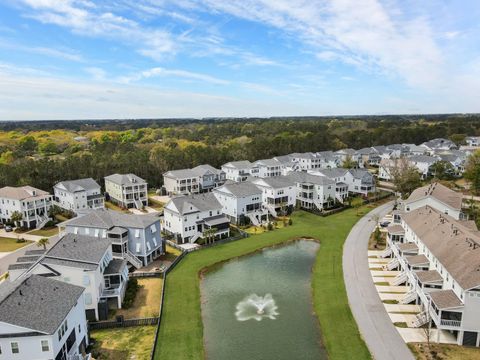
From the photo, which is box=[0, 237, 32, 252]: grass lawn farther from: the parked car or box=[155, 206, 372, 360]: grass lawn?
the parked car

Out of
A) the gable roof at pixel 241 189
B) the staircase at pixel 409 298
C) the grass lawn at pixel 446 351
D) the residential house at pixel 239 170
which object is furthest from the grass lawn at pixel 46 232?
the grass lawn at pixel 446 351

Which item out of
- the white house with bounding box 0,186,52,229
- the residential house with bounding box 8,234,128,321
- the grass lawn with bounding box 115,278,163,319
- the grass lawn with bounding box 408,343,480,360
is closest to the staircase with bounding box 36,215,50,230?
the white house with bounding box 0,186,52,229

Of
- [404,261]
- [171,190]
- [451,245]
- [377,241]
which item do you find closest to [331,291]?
[404,261]

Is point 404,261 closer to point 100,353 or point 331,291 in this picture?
point 331,291

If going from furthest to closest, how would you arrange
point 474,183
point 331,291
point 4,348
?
point 474,183
point 331,291
point 4,348

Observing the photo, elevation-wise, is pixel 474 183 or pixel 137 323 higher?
pixel 474 183

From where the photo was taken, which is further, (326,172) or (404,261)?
(326,172)

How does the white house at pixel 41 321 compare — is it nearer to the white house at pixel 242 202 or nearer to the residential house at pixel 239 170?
the white house at pixel 242 202
